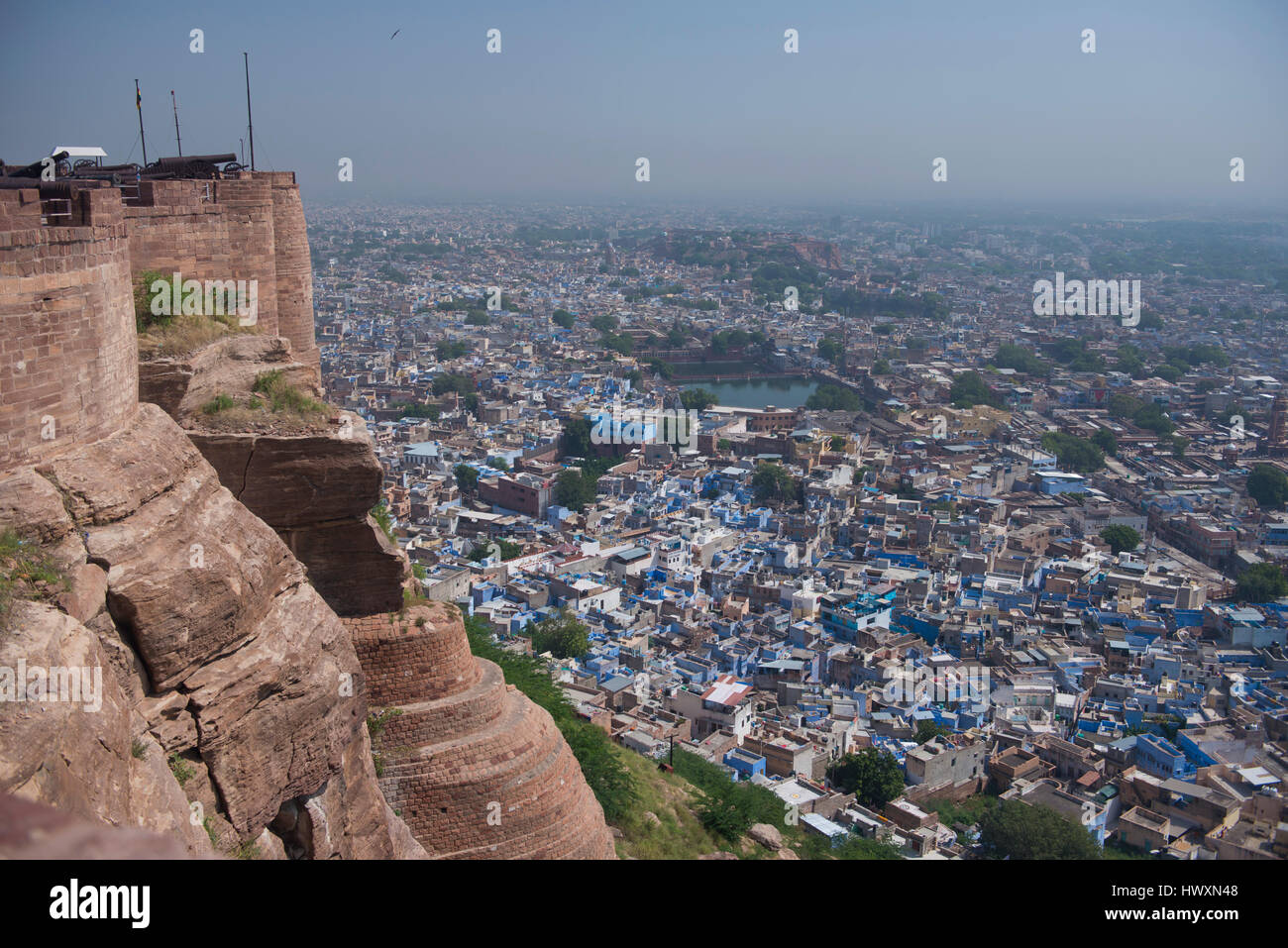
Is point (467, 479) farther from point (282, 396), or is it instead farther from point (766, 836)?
point (282, 396)

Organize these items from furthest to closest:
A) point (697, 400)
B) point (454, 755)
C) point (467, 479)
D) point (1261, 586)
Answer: point (697, 400)
point (467, 479)
point (1261, 586)
point (454, 755)

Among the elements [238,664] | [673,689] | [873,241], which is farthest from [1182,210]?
[238,664]

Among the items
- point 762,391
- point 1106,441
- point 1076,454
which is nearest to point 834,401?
point 762,391

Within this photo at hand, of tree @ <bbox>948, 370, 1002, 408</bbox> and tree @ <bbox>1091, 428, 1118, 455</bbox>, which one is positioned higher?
tree @ <bbox>948, 370, 1002, 408</bbox>

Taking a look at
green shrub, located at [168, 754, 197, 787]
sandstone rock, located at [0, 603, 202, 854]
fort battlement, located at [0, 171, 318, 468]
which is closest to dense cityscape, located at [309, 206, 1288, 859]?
fort battlement, located at [0, 171, 318, 468]

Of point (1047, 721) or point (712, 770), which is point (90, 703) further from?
point (1047, 721)

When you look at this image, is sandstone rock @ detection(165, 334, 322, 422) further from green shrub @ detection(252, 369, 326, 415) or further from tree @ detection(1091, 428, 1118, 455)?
tree @ detection(1091, 428, 1118, 455)
